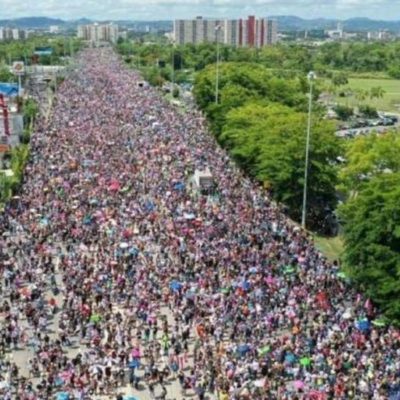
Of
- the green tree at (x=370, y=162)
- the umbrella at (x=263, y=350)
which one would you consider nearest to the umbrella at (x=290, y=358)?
the umbrella at (x=263, y=350)

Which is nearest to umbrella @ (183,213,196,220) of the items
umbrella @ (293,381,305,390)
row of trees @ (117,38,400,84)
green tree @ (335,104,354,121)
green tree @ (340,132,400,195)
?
green tree @ (340,132,400,195)

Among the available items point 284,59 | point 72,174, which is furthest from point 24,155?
point 284,59

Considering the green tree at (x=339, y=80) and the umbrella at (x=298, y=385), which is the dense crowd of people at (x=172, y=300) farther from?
the green tree at (x=339, y=80)

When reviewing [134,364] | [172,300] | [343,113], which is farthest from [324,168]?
[343,113]

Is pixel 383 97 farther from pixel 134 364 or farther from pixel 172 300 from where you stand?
pixel 134 364

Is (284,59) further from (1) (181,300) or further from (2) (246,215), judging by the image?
(1) (181,300)

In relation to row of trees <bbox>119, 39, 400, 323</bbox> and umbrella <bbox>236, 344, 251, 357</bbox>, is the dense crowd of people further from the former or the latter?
row of trees <bbox>119, 39, 400, 323</bbox>
